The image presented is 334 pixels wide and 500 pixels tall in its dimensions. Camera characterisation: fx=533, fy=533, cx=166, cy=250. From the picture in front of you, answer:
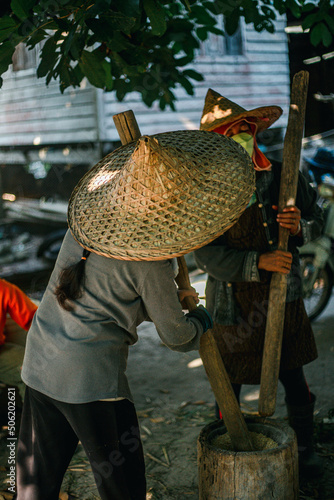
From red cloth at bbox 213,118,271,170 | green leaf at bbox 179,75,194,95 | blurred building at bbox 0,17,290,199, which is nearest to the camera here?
red cloth at bbox 213,118,271,170

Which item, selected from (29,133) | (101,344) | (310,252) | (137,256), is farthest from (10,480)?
(29,133)

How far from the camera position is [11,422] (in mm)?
3381

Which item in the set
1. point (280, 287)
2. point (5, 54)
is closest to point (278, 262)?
point (280, 287)

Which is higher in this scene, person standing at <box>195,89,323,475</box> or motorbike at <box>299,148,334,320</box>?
person standing at <box>195,89,323,475</box>

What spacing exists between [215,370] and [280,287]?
511 millimetres

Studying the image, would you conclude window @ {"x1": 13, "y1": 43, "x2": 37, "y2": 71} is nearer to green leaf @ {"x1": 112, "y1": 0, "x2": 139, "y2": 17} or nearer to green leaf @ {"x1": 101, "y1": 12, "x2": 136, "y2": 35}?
green leaf @ {"x1": 101, "y1": 12, "x2": 136, "y2": 35}

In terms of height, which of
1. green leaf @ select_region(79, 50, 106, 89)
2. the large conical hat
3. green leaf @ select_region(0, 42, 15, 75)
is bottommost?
the large conical hat

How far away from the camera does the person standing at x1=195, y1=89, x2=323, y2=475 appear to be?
2.68m

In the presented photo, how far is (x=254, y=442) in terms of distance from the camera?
245 cm

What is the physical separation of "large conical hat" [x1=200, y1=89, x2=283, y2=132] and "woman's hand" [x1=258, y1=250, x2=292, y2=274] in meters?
0.68

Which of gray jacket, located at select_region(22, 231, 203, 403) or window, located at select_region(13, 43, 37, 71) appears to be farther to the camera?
window, located at select_region(13, 43, 37, 71)

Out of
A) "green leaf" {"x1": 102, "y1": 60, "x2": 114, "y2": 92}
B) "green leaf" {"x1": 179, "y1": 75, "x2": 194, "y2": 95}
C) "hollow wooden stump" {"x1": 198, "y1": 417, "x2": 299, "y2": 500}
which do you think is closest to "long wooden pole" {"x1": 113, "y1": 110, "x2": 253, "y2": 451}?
"hollow wooden stump" {"x1": 198, "y1": 417, "x2": 299, "y2": 500}

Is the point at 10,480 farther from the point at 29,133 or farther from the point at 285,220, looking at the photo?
the point at 29,133

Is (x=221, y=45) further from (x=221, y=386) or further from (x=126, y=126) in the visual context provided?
(x=221, y=386)
